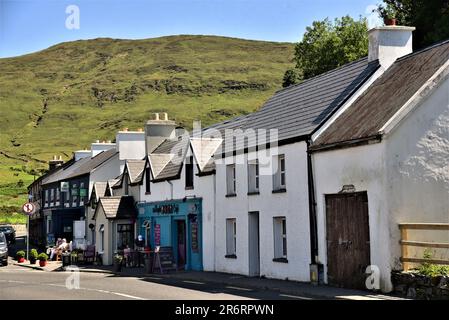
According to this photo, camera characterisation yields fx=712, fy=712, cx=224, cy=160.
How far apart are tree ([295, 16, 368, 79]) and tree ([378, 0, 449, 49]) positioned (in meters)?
6.77

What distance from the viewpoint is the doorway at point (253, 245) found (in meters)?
28.1

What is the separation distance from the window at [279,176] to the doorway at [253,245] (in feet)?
7.14

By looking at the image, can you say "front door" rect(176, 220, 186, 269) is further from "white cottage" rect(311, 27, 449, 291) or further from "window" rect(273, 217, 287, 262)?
"white cottage" rect(311, 27, 449, 291)

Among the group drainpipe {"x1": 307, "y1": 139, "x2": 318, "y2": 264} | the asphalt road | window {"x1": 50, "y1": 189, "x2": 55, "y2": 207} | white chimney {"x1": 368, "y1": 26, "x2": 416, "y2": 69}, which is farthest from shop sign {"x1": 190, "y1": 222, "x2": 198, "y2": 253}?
window {"x1": 50, "y1": 189, "x2": 55, "y2": 207}

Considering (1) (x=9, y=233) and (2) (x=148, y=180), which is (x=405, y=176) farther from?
(1) (x=9, y=233)

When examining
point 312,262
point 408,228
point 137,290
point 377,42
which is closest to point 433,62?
point 377,42

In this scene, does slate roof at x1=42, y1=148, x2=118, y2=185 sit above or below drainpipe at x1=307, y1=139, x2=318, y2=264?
above

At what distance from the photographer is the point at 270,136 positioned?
87.9 feet

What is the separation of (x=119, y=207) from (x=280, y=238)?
1619 cm

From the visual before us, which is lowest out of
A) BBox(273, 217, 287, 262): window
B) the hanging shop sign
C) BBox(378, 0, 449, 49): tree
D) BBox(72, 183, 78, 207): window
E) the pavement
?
the pavement

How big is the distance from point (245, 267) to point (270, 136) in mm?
5455

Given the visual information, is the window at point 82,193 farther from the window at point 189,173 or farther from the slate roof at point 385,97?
the slate roof at point 385,97

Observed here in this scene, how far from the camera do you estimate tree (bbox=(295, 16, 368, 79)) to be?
4941 cm

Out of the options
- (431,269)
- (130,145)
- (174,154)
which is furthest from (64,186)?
(431,269)
